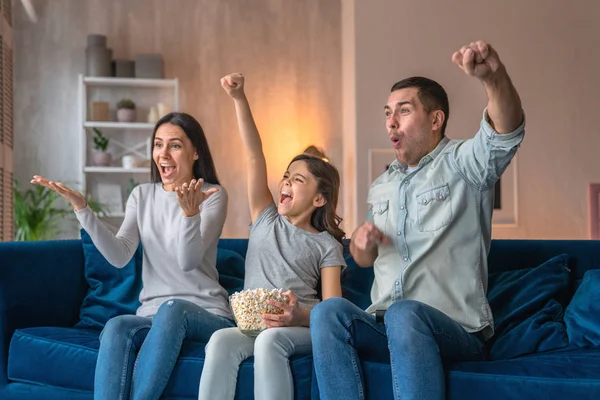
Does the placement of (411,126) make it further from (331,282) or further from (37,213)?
(37,213)

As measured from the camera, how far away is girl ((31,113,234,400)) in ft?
6.89

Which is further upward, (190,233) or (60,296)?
(190,233)

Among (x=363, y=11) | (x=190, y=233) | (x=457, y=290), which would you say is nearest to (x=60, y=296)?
(x=190, y=233)

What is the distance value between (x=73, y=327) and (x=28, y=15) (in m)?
3.90

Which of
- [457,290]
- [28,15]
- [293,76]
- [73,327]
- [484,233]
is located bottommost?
[73,327]

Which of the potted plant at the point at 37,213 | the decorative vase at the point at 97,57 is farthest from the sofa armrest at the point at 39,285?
the decorative vase at the point at 97,57

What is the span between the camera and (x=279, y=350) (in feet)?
6.65

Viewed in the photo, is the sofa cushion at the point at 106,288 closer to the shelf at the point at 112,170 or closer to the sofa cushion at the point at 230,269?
the sofa cushion at the point at 230,269

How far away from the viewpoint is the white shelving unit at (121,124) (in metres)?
5.69

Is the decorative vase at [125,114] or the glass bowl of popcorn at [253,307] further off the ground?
the decorative vase at [125,114]

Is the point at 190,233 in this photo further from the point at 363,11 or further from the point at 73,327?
the point at 363,11

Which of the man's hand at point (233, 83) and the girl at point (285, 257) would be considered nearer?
the girl at point (285, 257)

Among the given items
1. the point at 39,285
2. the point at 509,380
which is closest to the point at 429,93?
the point at 509,380

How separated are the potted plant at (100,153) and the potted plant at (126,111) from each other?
0.64 feet
